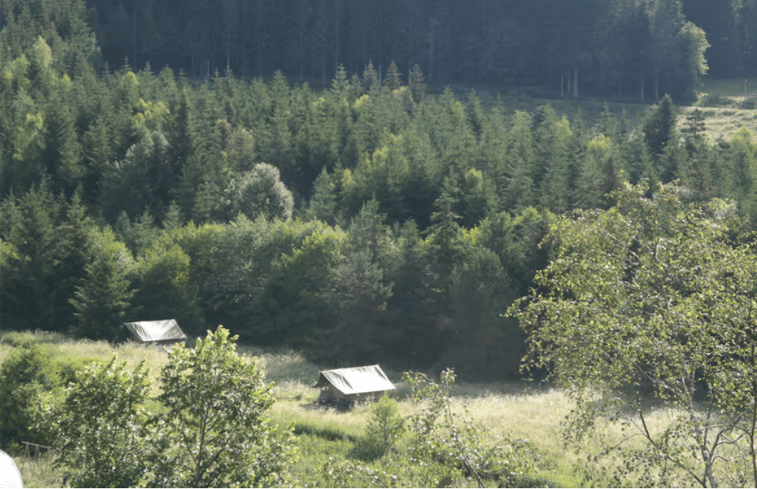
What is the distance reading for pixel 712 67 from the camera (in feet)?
442

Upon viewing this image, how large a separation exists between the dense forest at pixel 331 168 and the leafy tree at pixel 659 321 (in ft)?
5.53

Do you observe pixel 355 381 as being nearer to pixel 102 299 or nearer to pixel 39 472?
pixel 39 472

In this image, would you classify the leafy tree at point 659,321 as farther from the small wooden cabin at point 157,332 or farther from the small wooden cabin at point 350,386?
the small wooden cabin at point 157,332

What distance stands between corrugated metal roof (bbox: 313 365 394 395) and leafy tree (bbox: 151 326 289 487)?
25197 millimetres

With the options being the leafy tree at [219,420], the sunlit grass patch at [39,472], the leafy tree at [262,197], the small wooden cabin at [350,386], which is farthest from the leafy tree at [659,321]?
the leafy tree at [262,197]

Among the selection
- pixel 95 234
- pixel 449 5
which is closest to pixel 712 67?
pixel 449 5

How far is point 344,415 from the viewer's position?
35625mm

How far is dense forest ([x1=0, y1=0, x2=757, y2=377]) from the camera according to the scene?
52444mm

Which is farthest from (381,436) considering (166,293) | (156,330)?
(166,293)

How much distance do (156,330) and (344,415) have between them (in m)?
23.2

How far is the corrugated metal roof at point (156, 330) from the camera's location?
5141cm

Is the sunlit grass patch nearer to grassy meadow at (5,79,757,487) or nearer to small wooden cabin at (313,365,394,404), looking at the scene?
grassy meadow at (5,79,757,487)

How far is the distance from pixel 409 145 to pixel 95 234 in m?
35.6

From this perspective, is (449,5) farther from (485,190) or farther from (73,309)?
(73,309)
